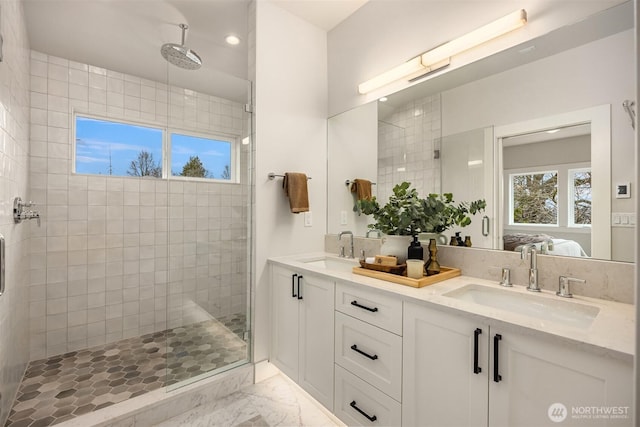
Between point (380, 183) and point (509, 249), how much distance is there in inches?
36.6

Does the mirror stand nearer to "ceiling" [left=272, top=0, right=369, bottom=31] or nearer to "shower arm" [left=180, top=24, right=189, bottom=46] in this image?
"ceiling" [left=272, top=0, right=369, bottom=31]

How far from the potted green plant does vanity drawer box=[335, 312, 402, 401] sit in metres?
0.46

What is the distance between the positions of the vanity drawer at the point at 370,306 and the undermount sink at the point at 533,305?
24 cm

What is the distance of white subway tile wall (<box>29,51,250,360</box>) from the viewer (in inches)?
85.0

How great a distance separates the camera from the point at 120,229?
8.97 feet

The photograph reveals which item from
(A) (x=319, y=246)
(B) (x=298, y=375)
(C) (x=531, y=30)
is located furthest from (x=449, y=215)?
(B) (x=298, y=375)

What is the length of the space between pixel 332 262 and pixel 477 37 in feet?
5.36

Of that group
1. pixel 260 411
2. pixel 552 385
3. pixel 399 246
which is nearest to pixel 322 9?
pixel 399 246

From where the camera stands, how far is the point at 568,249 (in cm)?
129

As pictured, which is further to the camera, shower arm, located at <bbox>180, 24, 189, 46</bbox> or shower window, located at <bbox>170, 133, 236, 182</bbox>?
shower arm, located at <bbox>180, 24, 189, 46</bbox>

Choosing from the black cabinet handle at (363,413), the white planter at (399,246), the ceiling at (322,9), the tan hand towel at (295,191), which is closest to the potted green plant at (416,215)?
the white planter at (399,246)

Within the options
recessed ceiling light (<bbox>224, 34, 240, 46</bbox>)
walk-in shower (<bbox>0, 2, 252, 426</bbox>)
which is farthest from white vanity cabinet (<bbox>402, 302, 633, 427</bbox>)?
recessed ceiling light (<bbox>224, 34, 240, 46</bbox>)

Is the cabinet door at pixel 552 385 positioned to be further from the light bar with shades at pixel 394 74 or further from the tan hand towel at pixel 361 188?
the light bar with shades at pixel 394 74

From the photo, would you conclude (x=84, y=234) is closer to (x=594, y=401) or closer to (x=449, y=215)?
(x=449, y=215)
